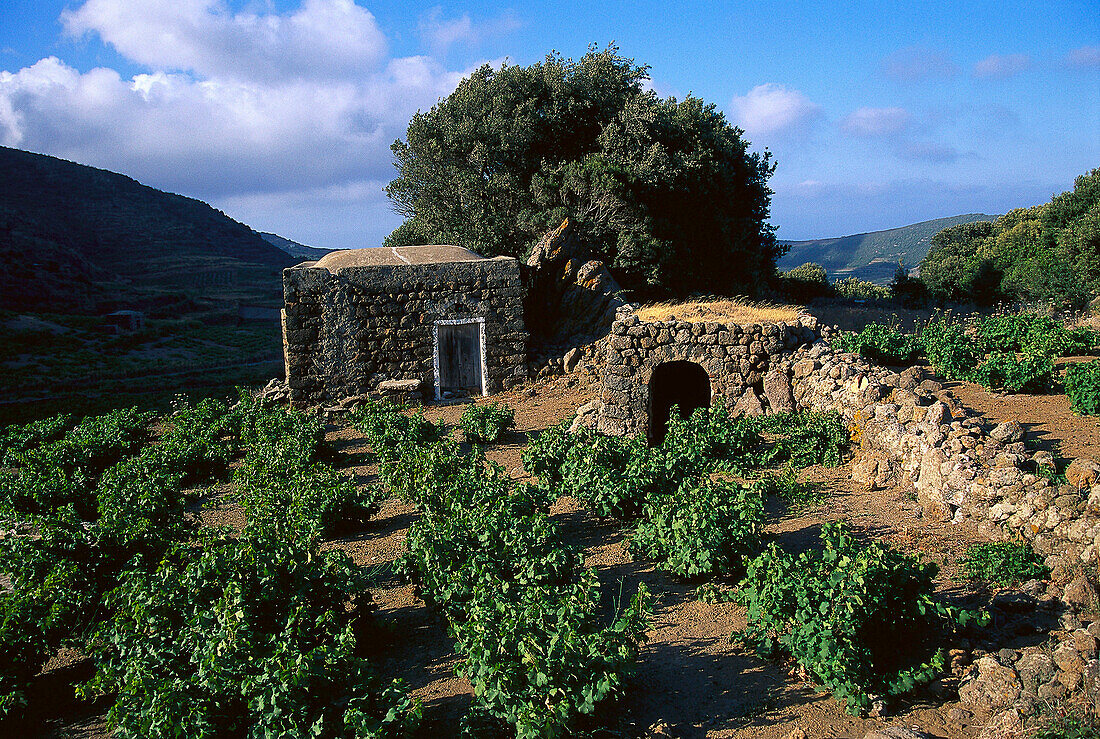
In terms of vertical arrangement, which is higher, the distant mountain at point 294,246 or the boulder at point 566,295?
the distant mountain at point 294,246

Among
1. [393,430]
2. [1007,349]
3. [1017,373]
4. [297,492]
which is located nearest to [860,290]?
[1007,349]

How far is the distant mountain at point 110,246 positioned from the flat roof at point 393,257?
1822 inches

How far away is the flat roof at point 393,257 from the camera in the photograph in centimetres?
1848

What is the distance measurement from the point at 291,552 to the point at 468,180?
70.2 ft

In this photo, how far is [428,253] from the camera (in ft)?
63.8

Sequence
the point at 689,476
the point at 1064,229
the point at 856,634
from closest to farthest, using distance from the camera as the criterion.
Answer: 1. the point at 856,634
2. the point at 689,476
3. the point at 1064,229

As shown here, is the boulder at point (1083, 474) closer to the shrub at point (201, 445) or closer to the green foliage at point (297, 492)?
the green foliage at point (297, 492)

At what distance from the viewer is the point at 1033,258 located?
33.9m

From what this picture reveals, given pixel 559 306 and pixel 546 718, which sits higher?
pixel 559 306

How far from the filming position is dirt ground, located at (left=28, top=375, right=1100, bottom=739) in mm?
5016

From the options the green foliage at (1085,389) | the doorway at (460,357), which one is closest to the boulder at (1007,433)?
the green foliage at (1085,389)

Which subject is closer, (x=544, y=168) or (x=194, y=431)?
(x=194, y=431)

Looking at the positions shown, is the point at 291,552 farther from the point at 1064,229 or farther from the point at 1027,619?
the point at 1064,229

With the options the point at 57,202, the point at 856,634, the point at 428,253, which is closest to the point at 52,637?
the point at 856,634
